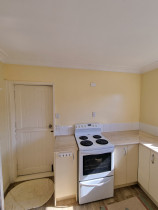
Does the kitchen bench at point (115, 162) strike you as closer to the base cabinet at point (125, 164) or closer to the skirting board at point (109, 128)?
the base cabinet at point (125, 164)

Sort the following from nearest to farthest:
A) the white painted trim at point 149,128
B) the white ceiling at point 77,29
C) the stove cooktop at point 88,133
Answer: the white ceiling at point 77,29, the stove cooktop at point 88,133, the white painted trim at point 149,128

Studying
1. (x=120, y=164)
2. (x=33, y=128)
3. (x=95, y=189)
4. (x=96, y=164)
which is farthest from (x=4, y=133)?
(x=120, y=164)

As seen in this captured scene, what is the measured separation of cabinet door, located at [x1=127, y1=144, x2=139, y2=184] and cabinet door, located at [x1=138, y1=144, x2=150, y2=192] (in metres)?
0.07

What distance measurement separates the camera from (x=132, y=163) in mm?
1880

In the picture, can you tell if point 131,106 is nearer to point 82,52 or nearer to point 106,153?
point 106,153

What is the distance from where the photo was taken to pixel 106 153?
1662 mm

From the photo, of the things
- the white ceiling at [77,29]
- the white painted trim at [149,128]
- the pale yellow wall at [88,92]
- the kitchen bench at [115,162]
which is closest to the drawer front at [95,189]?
the kitchen bench at [115,162]

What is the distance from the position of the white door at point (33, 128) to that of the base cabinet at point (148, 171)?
184cm

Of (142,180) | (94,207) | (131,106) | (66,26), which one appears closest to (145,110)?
(131,106)

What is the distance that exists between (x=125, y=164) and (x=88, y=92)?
1.60m

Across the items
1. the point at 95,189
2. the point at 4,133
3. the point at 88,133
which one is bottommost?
the point at 95,189

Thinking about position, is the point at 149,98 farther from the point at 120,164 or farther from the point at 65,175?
the point at 65,175

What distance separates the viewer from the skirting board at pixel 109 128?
212 cm

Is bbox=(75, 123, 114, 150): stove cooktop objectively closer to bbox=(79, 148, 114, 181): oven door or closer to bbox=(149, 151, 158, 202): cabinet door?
bbox=(79, 148, 114, 181): oven door
